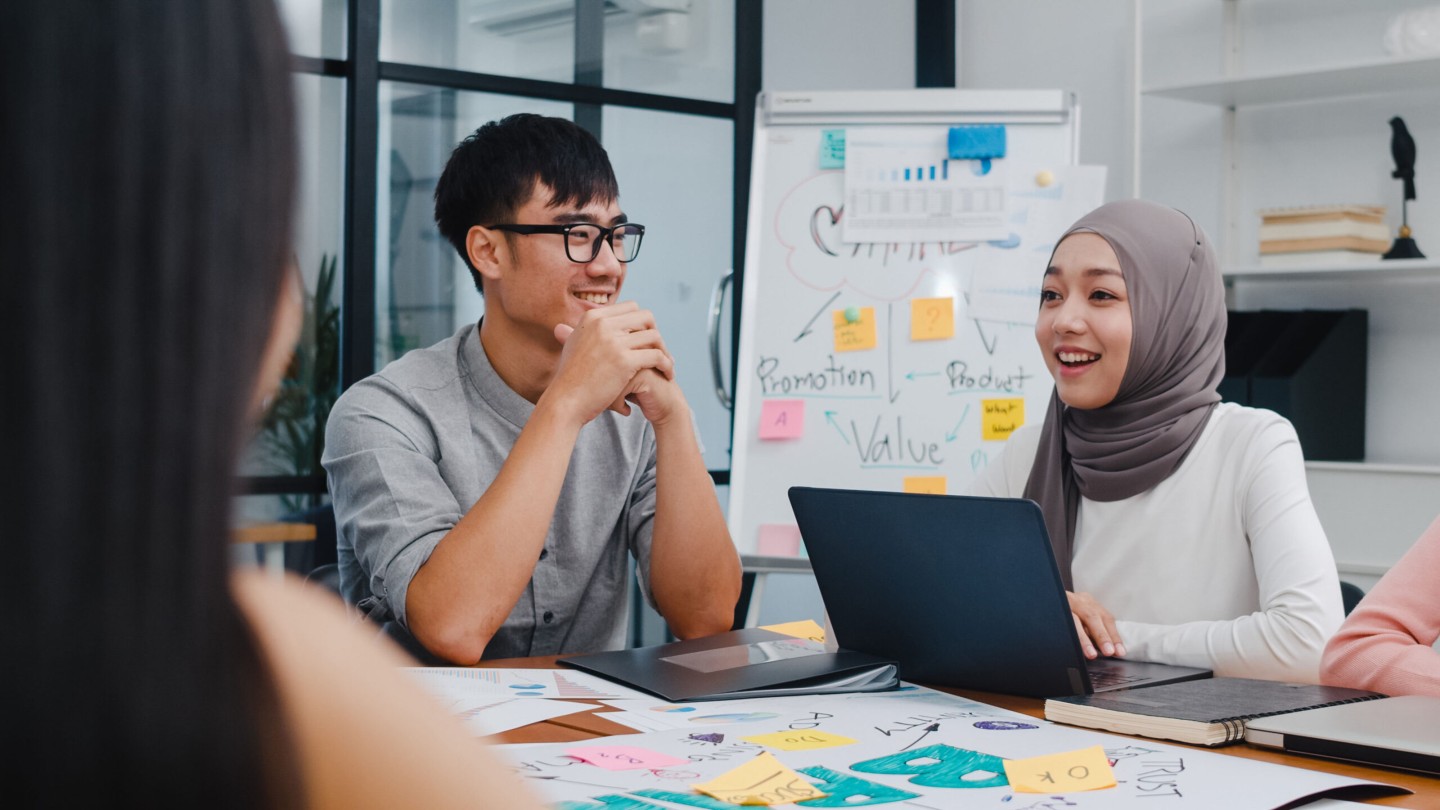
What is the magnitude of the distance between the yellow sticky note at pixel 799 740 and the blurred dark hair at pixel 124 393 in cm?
79

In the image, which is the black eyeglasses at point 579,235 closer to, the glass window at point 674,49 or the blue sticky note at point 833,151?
the blue sticky note at point 833,151

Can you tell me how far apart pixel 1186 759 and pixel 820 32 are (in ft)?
10.8

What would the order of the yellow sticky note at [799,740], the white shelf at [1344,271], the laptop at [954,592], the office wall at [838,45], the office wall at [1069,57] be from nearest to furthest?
the yellow sticky note at [799,740] < the laptop at [954,592] < the white shelf at [1344,271] < the office wall at [1069,57] < the office wall at [838,45]

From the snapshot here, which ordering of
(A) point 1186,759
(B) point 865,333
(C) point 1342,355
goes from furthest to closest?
(C) point 1342,355 < (B) point 865,333 < (A) point 1186,759

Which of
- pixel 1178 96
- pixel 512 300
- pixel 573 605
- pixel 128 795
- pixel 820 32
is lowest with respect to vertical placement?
pixel 573 605

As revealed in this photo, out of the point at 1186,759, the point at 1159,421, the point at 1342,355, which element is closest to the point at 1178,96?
the point at 1342,355

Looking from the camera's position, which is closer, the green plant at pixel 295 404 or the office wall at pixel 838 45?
the green plant at pixel 295 404

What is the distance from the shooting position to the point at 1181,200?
362 cm

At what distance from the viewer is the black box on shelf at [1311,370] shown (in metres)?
3.03

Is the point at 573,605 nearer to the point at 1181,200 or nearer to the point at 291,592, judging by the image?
the point at 291,592

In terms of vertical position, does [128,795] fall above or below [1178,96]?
below

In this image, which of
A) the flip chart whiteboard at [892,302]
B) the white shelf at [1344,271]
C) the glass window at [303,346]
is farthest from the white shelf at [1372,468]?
the glass window at [303,346]

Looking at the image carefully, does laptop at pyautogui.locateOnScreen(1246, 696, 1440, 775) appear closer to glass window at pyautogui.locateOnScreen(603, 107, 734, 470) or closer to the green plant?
the green plant

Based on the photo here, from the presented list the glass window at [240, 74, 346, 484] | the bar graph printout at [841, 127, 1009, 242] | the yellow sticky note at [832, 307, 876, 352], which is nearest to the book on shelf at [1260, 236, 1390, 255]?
the bar graph printout at [841, 127, 1009, 242]
